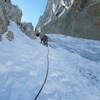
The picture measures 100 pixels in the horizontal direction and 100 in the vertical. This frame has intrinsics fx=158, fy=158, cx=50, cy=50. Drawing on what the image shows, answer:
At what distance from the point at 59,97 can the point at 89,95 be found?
1.26m

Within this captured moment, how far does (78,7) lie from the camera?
41.2m

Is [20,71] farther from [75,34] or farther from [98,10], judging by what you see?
[75,34]

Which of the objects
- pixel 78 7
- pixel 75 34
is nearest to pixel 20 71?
pixel 75 34

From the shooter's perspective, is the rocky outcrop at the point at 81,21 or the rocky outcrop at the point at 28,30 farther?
the rocky outcrop at the point at 81,21

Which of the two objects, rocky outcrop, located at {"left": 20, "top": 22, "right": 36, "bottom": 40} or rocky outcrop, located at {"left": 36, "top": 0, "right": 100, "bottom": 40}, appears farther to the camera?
rocky outcrop, located at {"left": 36, "top": 0, "right": 100, "bottom": 40}

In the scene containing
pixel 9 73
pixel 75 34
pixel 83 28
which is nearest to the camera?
pixel 9 73

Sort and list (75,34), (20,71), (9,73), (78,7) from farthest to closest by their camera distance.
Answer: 1. (78,7)
2. (75,34)
3. (20,71)
4. (9,73)

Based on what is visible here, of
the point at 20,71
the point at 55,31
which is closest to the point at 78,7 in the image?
the point at 55,31

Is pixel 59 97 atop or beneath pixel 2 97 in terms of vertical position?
beneath

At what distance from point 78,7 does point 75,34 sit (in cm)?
783

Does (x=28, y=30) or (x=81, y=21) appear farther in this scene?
(x=81, y=21)

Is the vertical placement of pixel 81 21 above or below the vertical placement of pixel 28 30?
above

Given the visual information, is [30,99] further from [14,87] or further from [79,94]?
[79,94]

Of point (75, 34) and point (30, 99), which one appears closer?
point (30, 99)
